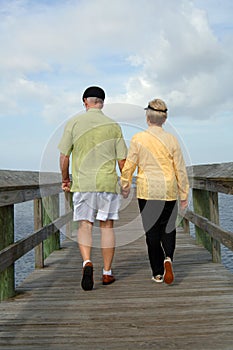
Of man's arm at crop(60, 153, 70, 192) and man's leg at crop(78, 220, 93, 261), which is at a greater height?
man's arm at crop(60, 153, 70, 192)

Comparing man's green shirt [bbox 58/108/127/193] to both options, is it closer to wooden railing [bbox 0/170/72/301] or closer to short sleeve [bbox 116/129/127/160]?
short sleeve [bbox 116/129/127/160]

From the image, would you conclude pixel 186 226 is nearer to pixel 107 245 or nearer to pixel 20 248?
pixel 107 245

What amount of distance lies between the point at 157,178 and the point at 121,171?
351 mm

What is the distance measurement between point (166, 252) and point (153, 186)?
2.02ft

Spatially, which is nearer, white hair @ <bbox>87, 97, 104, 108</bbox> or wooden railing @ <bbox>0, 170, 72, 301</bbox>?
wooden railing @ <bbox>0, 170, 72, 301</bbox>

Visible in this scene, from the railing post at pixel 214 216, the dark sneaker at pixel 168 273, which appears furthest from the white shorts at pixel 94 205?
the railing post at pixel 214 216

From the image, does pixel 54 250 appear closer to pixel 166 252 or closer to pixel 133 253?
pixel 133 253

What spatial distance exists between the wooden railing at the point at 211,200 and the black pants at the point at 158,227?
0.46 meters

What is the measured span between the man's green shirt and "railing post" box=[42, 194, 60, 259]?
1442 millimetres

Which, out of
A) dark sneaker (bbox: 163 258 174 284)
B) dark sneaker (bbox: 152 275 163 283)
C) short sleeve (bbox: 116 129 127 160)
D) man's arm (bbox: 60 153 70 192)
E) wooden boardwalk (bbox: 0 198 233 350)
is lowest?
wooden boardwalk (bbox: 0 198 233 350)

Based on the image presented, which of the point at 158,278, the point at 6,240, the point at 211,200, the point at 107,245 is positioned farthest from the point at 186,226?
the point at 6,240

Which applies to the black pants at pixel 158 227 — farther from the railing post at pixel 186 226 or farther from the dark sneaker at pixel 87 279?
the railing post at pixel 186 226

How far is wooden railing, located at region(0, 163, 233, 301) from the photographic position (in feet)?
11.4

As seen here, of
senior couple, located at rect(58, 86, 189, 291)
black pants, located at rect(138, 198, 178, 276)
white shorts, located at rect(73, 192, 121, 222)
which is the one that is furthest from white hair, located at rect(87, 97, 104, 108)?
black pants, located at rect(138, 198, 178, 276)
